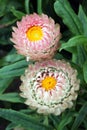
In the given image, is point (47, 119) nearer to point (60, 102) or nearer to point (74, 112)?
point (74, 112)

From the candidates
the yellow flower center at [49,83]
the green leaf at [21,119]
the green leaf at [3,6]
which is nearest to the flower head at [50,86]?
the yellow flower center at [49,83]

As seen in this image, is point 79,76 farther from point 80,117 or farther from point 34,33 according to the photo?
point 34,33

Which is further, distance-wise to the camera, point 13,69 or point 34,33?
point 13,69

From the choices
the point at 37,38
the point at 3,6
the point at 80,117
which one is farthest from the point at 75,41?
the point at 3,6

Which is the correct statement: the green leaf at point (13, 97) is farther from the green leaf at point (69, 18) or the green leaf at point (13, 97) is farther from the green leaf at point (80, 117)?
the green leaf at point (69, 18)

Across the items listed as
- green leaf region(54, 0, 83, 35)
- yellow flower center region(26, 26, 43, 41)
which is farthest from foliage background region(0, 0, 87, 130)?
yellow flower center region(26, 26, 43, 41)

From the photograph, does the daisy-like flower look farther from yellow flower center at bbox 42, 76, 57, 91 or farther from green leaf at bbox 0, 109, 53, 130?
green leaf at bbox 0, 109, 53, 130
